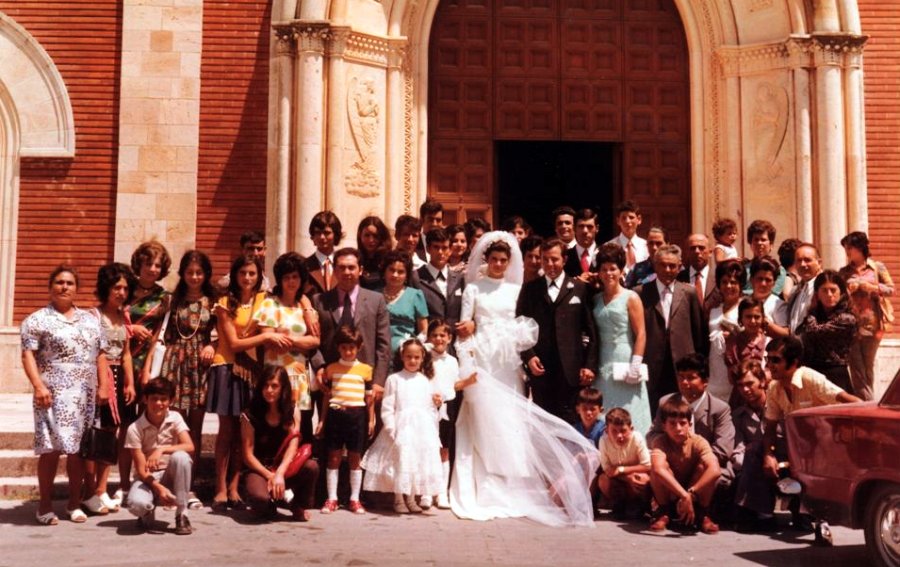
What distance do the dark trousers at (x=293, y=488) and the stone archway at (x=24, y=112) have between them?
241 inches

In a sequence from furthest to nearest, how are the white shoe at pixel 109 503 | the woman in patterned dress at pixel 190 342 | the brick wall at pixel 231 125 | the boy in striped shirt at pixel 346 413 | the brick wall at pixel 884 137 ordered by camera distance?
1. the brick wall at pixel 884 137
2. the brick wall at pixel 231 125
3. the woman in patterned dress at pixel 190 342
4. the boy in striped shirt at pixel 346 413
5. the white shoe at pixel 109 503

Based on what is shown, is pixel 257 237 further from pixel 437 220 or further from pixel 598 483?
pixel 598 483

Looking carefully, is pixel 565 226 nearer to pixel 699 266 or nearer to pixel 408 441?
pixel 699 266

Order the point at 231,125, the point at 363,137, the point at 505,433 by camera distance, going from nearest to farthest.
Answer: the point at 505,433 → the point at 363,137 → the point at 231,125

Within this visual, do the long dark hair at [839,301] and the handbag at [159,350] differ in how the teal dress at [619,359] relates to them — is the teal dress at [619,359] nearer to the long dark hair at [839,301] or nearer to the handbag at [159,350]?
the long dark hair at [839,301]

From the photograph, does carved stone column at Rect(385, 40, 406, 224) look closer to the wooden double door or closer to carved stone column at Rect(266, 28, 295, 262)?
the wooden double door

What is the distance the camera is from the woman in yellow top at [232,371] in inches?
299

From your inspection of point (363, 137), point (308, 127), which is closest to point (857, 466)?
point (363, 137)

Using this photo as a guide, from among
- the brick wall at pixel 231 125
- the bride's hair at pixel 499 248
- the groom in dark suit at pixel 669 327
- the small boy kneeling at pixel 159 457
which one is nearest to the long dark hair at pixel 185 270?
the small boy kneeling at pixel 159 457

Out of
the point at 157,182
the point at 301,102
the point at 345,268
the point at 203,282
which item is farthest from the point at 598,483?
the point at 157,182

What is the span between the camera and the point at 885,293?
8062mm

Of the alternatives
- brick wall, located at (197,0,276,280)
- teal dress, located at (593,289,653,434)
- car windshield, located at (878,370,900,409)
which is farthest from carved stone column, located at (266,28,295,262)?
car windshield, located at (878,370,900,409)

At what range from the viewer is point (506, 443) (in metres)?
7.75

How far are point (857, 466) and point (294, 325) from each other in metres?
4.15
